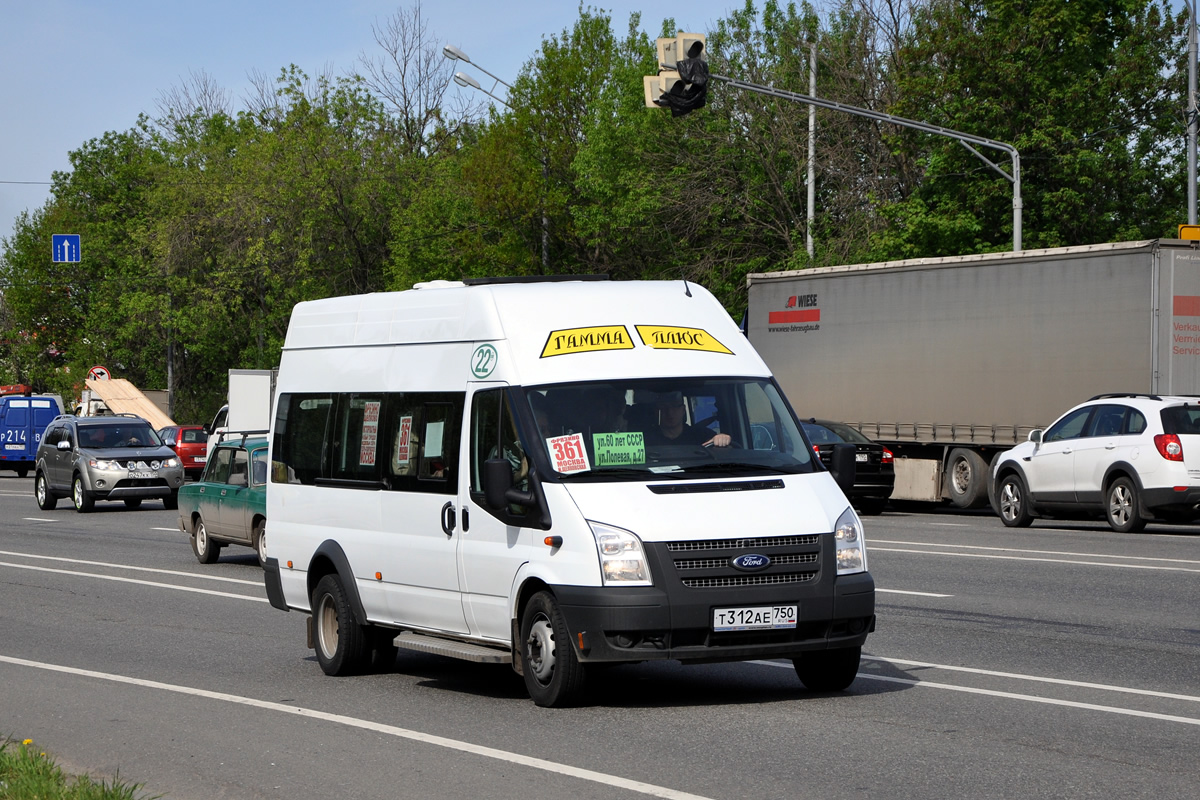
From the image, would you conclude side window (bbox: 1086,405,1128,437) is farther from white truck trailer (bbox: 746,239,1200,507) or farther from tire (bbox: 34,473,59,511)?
tire (bbox: 34,473,59,511)

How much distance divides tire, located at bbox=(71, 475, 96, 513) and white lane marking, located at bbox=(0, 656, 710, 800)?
1960 centimetres

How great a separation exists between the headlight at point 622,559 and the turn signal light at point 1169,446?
1354 centimetres

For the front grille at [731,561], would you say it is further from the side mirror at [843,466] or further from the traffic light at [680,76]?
the traffic light at [680,76]

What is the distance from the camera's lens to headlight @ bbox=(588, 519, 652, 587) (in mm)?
8062

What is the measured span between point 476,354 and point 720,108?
1462 inches

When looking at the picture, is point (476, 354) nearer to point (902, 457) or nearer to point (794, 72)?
point (902, 457)

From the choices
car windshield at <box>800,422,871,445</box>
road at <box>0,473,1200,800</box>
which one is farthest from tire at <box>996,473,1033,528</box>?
road at <box>0,473,1200,800</box>

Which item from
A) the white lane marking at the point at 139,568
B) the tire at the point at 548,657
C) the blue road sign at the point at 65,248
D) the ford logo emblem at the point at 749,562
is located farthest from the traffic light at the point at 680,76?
the blue road sign at the point at 65,248

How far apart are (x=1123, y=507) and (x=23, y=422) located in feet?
127

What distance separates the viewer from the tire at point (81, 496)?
99.0ft

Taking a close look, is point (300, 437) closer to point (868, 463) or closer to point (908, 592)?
point (908, 592)

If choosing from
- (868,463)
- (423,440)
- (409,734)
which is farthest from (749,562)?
(868,463)

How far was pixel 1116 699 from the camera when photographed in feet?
28.4

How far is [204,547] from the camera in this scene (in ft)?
63.7
